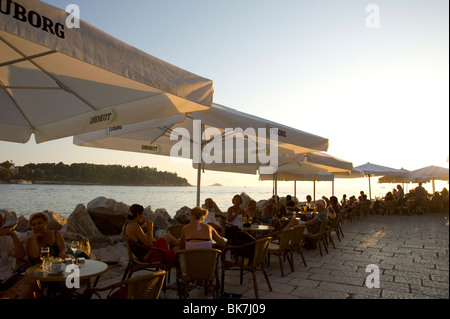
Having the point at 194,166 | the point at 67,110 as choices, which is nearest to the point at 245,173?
the point at 194,166

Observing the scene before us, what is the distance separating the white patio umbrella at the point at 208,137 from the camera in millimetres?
4789

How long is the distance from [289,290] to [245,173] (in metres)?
6.25

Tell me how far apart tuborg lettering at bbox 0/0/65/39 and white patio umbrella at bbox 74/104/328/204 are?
2598 mm

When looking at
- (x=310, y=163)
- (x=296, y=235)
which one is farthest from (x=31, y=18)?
(x=310, y=163)

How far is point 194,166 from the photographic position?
6777 millimetres

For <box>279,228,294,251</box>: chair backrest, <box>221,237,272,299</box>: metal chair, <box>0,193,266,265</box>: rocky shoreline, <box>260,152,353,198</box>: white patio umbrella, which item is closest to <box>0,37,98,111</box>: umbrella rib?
<box>221,237,272,299</box>: metal chair

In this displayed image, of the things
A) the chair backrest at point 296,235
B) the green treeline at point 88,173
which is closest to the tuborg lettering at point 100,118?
the chair backrest at point 296,235

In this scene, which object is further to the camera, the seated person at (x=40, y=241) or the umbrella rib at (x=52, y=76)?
the seated person at (x=40, y=241)

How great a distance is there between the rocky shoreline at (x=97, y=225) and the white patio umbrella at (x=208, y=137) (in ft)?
6.28

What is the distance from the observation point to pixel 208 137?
20.2ft

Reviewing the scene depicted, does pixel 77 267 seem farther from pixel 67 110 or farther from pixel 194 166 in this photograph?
pixel 194 166

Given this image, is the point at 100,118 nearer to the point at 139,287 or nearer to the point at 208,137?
the point at 139,287

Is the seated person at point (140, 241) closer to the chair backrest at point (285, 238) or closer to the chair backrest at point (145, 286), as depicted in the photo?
the chair backrest at point (145, 286)

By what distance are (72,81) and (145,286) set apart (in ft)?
7.56
